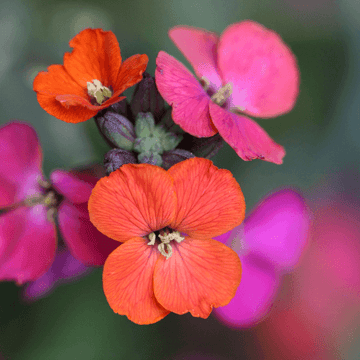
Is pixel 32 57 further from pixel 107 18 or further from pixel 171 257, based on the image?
pixel 171 257

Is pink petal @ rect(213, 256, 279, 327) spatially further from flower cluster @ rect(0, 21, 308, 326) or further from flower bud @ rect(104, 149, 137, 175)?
flower bud @ rect(104, 149, 137, 175)

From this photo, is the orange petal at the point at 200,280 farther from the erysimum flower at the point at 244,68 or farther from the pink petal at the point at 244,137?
the erysimum flower at the point at 244,68

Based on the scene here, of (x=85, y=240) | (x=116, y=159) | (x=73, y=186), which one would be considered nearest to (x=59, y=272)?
(x=85, y=240)

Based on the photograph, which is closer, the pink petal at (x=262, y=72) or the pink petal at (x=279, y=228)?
the pink petal at (x=262, y=72)

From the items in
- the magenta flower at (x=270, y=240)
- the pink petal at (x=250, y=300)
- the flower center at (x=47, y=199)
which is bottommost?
the pink petal at (x=250, y=300)

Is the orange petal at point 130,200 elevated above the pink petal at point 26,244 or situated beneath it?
elevated above

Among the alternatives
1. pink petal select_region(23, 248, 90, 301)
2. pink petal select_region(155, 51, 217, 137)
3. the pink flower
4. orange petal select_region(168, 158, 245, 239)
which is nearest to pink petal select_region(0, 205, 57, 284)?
pink petal select_region(23, 248, 90, 301)

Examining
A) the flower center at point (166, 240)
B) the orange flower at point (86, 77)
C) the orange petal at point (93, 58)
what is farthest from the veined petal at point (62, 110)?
the flower center at point (166, 240)
